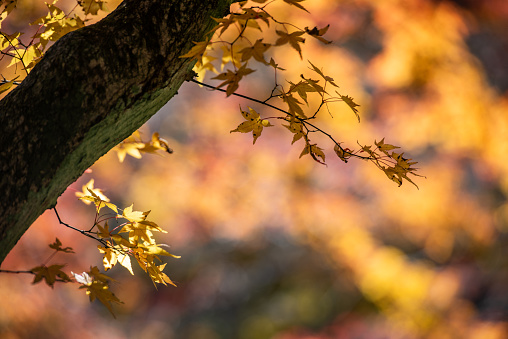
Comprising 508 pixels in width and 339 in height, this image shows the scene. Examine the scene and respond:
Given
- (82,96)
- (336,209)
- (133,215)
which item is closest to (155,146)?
(133,215)

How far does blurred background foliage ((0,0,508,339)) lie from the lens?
2.80 meters

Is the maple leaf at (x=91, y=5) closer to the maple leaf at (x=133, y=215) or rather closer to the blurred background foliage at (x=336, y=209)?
the maple leaf at (x=133, y=215)

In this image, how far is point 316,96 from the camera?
3477mm

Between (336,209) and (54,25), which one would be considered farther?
(336,209)

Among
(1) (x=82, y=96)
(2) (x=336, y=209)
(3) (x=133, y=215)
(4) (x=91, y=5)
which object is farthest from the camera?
(2) (x=336, y=209)

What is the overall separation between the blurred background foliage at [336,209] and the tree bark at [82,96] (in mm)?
1858

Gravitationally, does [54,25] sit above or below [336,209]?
below

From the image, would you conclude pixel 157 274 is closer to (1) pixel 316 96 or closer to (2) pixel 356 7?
(2) pixel 356 7

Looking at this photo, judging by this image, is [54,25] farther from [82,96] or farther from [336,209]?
[336,209]

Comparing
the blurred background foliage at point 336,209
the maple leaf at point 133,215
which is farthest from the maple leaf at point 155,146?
the blurred background foliage at point 336,209

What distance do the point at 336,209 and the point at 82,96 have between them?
340cm

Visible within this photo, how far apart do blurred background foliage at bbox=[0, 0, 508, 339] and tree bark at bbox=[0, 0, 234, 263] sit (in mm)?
1858

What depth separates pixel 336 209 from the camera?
12.5ft

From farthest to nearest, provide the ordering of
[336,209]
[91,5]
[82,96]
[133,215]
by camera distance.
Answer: [336,209]
[91,5]
[133,215]
[82,96]
